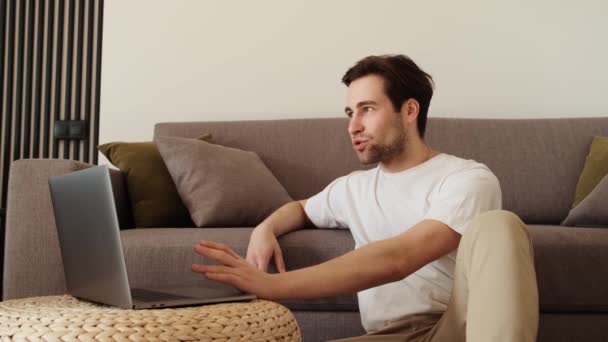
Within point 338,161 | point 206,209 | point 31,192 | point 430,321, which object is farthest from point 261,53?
point 430,321

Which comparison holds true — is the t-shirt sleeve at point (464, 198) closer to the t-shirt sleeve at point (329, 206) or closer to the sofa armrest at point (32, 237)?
the t-shirt sleeve at point (329, 206)

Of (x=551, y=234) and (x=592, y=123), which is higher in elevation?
(x=592, y=123)

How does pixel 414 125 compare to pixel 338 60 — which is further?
pixel 338 60

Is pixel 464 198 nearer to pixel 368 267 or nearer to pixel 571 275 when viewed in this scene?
pixel 368 267

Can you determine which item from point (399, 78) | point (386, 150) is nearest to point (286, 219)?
point (386, 150)

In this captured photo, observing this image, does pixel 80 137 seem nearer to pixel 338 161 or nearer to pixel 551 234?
pixel 338 161

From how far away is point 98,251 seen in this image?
3.71ft

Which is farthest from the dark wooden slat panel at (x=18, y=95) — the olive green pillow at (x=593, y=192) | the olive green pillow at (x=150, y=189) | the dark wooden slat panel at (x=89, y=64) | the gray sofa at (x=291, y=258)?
the olive green pillow at (x=593, y=192)

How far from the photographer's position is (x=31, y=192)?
6.66 ft

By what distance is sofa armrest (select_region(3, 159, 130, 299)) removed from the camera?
77.8 inches

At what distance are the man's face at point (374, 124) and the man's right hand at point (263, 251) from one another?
307 millimetres

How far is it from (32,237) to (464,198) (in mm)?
1328

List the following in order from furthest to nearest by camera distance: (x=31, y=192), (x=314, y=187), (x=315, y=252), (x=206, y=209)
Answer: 1. (x=314, y=187)
2. (x=206, y=209)
3. (x=31, y=192)
4. (x=315, y=252)

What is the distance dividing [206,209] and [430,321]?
3.64 ft
